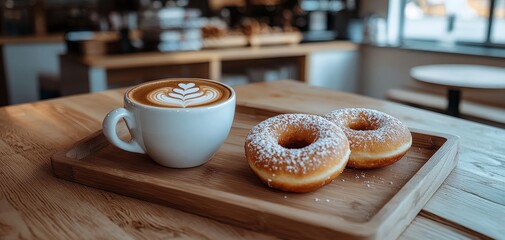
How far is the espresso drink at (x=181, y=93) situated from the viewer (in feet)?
2.25

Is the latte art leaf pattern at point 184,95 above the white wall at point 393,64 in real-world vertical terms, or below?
above

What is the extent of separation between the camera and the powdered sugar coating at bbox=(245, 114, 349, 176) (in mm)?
612

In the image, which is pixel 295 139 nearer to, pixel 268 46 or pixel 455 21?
pixel 268 46

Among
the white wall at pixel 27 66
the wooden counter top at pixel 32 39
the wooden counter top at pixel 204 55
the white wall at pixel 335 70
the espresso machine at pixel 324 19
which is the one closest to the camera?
the wooden counter top at pixel 204 55

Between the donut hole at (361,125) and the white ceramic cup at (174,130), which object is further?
the donut hole at (361,125)

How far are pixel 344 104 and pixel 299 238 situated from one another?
74cm

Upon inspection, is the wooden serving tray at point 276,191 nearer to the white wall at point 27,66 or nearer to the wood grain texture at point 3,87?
the white wall at point 27,66

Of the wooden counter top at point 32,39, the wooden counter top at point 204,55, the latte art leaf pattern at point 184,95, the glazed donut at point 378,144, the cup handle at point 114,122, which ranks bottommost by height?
the wooden counter top at point 204,55

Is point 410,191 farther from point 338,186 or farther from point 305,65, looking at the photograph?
point 305,65

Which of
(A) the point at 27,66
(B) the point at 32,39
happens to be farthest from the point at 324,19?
(A) the point at 27,66

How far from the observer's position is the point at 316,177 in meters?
0.61

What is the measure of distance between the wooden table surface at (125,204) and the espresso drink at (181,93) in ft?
0.50

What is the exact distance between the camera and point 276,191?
2.10ft

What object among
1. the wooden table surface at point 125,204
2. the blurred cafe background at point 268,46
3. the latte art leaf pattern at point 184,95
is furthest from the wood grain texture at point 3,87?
the latte art leaf pattern at point 184,95
